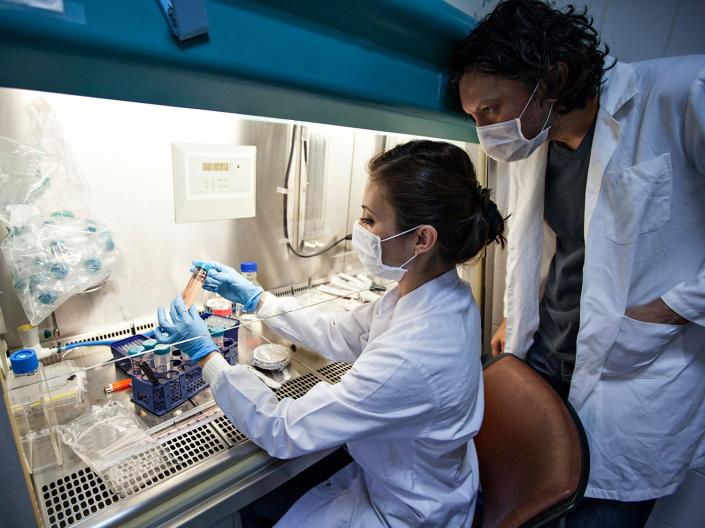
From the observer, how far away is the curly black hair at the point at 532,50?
87 cm

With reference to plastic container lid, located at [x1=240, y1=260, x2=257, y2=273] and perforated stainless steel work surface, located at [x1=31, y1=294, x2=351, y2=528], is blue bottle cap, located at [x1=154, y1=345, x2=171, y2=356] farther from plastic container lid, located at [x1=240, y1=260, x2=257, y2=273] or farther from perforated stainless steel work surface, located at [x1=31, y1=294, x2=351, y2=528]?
plastic container lid, located at [x1=240, y1=260, x2=257, y2=273]

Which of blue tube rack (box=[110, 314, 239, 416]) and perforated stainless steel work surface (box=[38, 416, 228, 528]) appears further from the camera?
blue tube rack (box=[110, 314, 239, 416])

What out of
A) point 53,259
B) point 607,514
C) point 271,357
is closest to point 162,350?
point 271,357

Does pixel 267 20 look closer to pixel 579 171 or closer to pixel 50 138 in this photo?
pixel 50 138

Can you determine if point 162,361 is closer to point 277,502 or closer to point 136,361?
point 136,361

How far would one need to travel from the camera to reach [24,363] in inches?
31.4

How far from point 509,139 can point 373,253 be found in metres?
0.48

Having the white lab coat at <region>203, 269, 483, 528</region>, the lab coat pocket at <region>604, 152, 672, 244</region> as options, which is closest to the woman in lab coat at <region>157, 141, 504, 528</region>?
the white lab coat at <region>203, 269, 483, 528</region>

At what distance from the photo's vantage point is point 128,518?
69 centimetres

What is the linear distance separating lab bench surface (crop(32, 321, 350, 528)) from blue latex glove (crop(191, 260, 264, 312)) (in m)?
0.30

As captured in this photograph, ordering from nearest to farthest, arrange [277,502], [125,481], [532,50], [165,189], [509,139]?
[125,481], [532,50], [509,139], [277,502], [165,189]

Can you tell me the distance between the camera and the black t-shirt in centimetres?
116

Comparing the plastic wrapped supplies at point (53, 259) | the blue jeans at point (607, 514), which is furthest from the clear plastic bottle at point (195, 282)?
the blue jeans at point (607, 514)

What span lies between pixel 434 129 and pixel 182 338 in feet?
2.88
